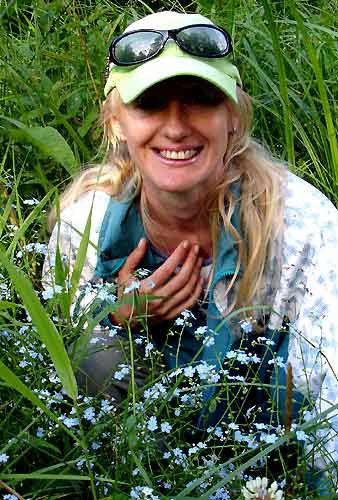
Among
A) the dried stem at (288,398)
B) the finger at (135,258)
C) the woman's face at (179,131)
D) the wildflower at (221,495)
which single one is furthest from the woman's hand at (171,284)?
the dried stem at (288,398)

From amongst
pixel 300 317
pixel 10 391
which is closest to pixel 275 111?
pixel 300 317

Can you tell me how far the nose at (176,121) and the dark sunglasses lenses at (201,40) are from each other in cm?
15

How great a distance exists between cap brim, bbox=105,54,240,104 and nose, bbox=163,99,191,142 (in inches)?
3.4

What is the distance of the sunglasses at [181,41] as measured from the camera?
232 centimetres

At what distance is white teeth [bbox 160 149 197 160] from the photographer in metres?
2.29

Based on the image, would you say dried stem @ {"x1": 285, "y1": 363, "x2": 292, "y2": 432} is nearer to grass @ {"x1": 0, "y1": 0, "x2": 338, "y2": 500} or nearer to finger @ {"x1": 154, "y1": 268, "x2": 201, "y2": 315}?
grass @ {"x1": 0, "y1": 0, "x2": 338, "y2": 500}

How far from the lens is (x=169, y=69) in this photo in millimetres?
2240

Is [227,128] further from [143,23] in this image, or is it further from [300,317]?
[300,317]

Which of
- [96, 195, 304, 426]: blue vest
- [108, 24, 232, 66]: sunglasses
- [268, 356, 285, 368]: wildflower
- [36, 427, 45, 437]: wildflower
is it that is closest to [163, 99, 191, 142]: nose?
[108, 24, 232, 66]: sunglasses

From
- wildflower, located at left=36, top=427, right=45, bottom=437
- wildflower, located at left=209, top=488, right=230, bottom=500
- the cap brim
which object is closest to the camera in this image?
wildflower, located at left=209, top=488, right=230, bottom=500

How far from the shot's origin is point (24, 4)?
13.2 feet

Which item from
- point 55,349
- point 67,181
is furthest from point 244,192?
point 55,349

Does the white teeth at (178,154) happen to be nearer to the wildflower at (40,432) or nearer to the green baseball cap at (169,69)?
the green baseball cap at (169,69)

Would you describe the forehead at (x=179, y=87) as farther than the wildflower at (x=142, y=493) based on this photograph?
Yes
